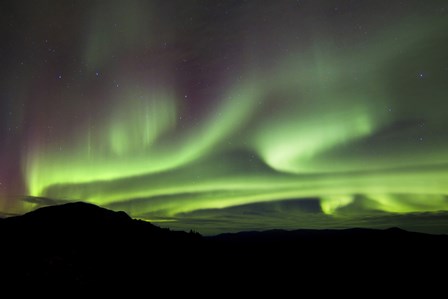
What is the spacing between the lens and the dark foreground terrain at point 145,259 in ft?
64.6

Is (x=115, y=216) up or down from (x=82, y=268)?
up

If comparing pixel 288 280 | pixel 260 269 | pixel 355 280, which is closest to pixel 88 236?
pixel 260 269

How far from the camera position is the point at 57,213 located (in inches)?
1507

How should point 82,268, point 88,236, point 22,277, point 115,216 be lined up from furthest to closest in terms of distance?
point 115,216
point 88,236
point 82,268
point 22,277

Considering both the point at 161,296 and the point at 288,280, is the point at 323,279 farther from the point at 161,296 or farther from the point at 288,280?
the point at 161,296

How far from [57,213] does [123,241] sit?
14.0m

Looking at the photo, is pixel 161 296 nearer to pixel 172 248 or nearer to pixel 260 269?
pixel 172 248

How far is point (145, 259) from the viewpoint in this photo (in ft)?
85.7

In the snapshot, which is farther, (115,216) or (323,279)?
(115,216)

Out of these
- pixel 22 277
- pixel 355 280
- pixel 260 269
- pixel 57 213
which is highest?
pixel 57 213

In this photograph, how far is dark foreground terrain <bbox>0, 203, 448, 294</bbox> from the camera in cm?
1970

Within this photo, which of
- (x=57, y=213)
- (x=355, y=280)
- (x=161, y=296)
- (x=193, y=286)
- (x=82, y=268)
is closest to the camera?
(x=161, y=296)

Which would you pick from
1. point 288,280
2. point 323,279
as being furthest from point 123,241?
point 323,279

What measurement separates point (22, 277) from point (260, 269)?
73.5ft
